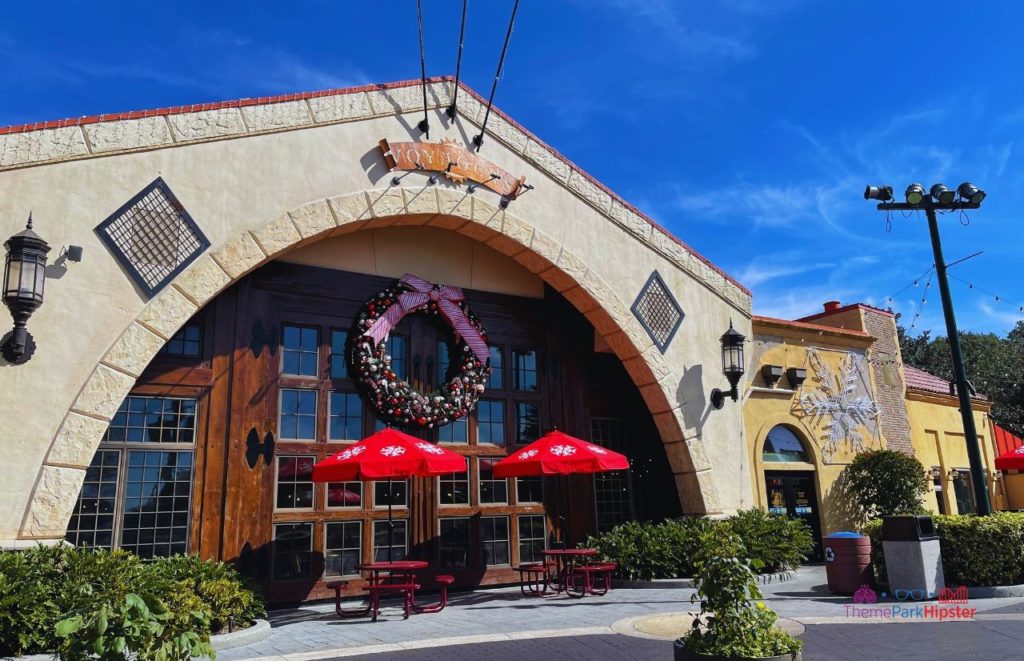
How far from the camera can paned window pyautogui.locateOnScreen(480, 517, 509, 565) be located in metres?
12.0

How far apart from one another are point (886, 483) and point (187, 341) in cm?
1308

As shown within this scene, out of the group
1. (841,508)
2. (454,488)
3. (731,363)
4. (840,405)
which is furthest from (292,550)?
(840,405)

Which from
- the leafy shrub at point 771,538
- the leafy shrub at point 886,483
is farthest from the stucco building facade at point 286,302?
the leafy shrub at point 886,483

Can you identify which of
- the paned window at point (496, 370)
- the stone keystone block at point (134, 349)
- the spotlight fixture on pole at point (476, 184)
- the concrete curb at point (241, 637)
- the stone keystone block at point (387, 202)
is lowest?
the concrete curb at point (241, 637)

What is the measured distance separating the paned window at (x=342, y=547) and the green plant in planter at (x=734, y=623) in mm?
6901

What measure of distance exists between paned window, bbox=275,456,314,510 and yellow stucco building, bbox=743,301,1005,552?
8151mm

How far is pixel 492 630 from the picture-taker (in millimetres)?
8281

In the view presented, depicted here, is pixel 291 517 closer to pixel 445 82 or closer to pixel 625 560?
pixel 625 560

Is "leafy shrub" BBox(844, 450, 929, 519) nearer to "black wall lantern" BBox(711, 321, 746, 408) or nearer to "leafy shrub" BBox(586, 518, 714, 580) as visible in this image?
"black wall lantern" BBox(711, 321, 746, 408)

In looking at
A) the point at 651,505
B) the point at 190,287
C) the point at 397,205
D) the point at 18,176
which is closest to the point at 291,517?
the point at 190,287

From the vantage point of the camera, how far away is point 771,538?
12547mm

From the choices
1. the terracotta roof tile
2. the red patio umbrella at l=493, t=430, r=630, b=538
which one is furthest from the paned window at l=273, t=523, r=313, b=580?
the terracotta roof tile

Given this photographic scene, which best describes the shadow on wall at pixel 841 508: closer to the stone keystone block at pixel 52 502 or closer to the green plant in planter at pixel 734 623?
the green plant in planter at pixel 734 623

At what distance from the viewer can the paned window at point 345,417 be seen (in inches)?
444
